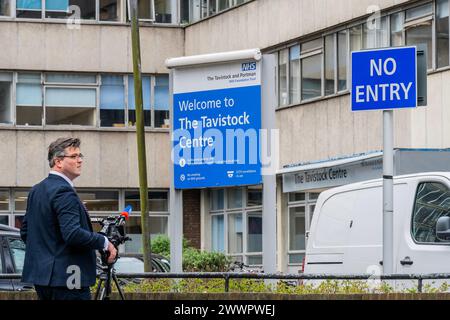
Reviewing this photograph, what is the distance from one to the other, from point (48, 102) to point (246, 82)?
25384 mm

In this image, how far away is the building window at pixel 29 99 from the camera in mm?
39594

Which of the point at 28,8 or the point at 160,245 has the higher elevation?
the point at 28,8

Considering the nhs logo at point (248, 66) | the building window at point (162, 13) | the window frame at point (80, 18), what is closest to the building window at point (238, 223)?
the building window at point (162, 13)

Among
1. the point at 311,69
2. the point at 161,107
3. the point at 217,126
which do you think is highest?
the point at 311,69

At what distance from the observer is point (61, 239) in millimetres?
8641

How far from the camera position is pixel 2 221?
39531mm

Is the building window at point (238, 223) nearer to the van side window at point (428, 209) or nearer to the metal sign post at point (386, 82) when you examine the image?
the van side window at point (428, 209)

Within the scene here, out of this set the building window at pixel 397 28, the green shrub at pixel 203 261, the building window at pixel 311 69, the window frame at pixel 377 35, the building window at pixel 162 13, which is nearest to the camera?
the window frame at pixel 377 35

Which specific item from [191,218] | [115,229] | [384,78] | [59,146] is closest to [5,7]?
[191,218]

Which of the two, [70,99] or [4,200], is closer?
[4,200]

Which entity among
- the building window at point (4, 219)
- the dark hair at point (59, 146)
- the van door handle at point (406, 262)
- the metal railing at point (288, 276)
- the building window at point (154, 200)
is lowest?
the metal railing at point (288, 276)

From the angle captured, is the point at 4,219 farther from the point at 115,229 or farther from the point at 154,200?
the point at 115,229

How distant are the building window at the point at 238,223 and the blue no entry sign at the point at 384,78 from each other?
77.0 feet

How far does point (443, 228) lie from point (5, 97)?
92.5ft
